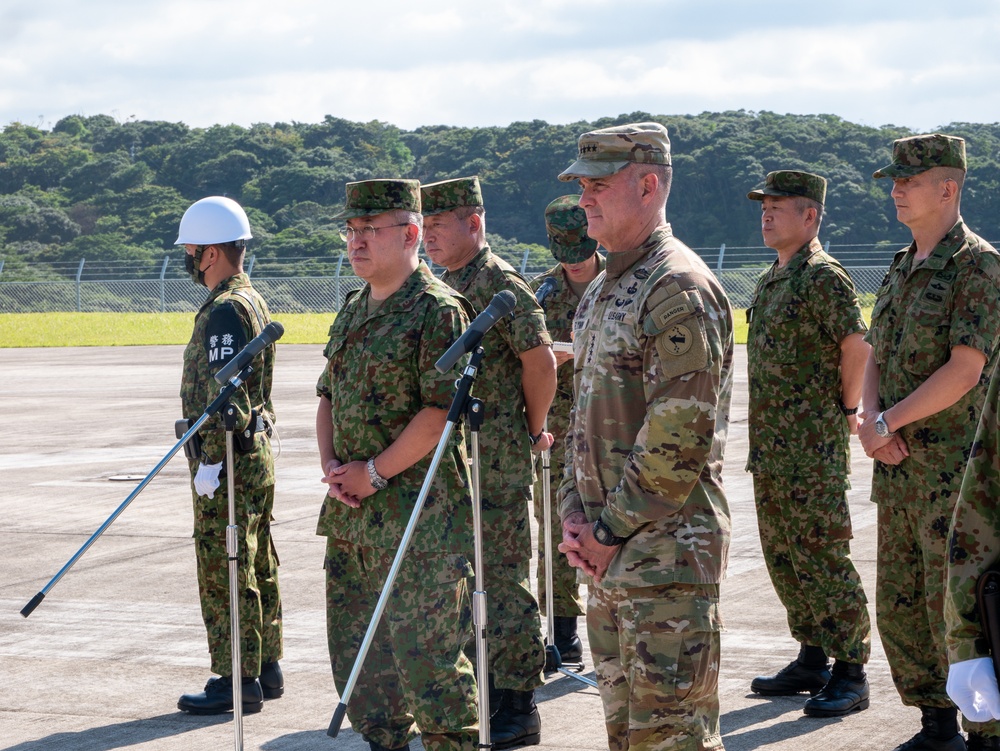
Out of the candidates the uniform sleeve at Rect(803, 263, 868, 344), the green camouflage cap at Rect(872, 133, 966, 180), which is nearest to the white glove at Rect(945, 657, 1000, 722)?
the green camouflage cap at Rect(872, 133, 966, 180)

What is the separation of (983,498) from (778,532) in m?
3.19

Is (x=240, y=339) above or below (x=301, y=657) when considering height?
above

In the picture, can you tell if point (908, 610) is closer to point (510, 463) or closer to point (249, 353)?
point (510, 463)

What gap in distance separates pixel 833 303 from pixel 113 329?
35502 mm

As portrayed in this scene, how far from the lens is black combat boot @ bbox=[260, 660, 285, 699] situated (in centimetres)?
623

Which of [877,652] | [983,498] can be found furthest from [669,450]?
[877,652]

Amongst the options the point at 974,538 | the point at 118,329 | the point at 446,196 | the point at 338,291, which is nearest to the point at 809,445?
the point at 446,196

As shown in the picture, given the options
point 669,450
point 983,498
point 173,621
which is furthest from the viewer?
point 173,621

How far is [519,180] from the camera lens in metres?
69.9

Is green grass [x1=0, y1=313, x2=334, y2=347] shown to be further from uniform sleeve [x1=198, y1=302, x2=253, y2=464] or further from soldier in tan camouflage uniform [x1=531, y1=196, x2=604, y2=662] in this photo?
uniform sleeve [x1=198, y1=302, x2=253, y2=464]

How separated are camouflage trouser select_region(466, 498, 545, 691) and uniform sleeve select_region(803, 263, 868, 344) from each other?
1604 millimetres

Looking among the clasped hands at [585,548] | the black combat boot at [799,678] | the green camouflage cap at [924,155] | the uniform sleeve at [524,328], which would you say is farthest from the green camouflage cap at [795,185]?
the clasped hands at [585,548]

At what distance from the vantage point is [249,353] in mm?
5234

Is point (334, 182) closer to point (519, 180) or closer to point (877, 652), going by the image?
point (519, 180)
